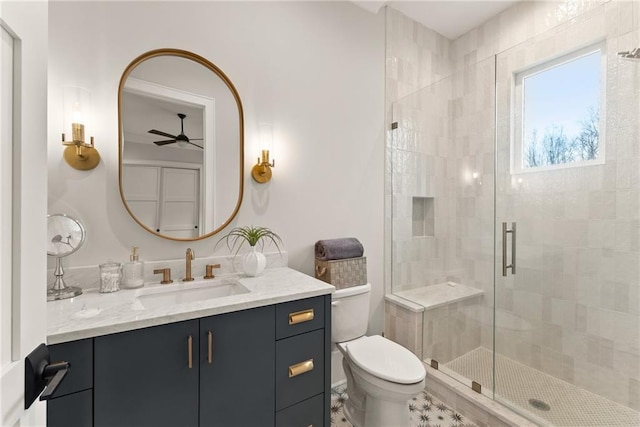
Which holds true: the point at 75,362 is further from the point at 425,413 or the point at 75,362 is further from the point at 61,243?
the point at 425,413

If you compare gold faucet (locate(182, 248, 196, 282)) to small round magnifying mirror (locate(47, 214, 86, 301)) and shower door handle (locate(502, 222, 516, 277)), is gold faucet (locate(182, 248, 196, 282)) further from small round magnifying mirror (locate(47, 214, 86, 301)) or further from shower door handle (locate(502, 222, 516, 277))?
shower door handle (locate(502, 222, 516, 277))

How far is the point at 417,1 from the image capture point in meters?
2.33

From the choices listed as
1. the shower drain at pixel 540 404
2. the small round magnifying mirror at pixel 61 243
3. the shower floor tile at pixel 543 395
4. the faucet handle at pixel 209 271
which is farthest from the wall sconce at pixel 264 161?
the shower drain at pixel 540 404

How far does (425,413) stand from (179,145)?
7.20ft

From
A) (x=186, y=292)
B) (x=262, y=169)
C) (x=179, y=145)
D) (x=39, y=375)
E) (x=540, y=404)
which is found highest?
(x=179, y=145)

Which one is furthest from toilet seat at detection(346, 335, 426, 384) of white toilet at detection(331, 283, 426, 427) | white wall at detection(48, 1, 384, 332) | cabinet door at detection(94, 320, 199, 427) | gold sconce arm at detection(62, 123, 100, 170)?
gold sconce arm at detection(62, 123, 100, 170)

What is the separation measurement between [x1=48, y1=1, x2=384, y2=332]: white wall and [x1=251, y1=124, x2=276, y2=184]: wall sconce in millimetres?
45

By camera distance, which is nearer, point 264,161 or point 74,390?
point 74,390

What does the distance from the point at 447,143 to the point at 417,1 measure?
1.17 m

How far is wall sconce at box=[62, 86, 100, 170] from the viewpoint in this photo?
1276 mm

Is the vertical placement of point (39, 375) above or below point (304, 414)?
above

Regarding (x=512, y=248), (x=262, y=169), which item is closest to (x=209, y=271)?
(x=262, y=169)

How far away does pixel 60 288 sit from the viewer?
4.03 feet

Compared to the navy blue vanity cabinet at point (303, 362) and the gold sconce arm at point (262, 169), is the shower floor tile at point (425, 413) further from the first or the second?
the gold sconce arm at point (262, 169)
